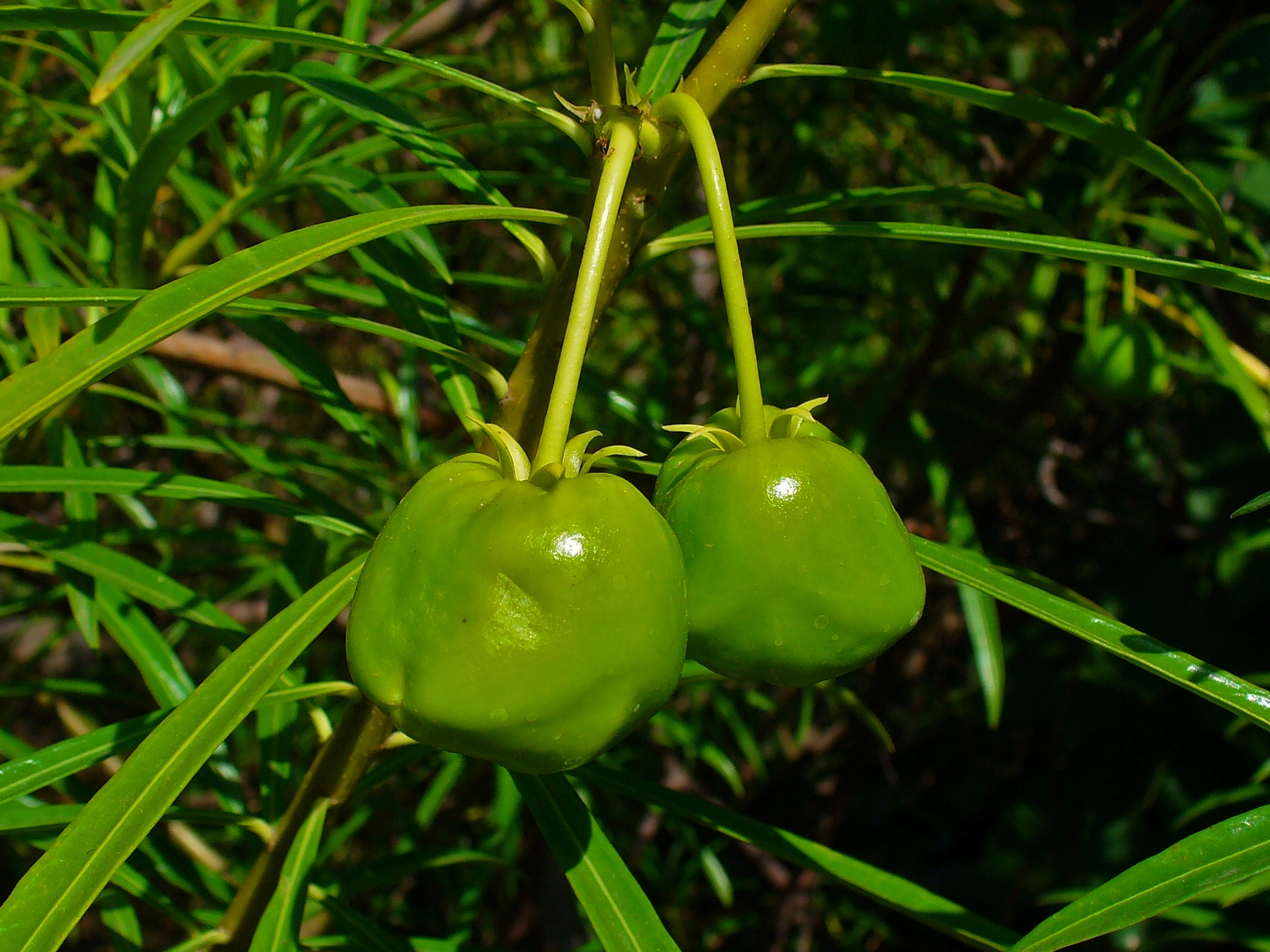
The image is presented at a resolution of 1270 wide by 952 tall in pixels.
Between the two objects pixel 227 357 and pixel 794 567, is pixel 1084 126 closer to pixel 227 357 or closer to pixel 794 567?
pixel 794 567

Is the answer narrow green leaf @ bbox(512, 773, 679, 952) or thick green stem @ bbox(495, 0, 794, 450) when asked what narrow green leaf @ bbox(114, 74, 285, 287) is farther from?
narrow green leaf @ bbox(512, 773, 679, 952)

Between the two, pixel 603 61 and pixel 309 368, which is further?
pixel 309 368

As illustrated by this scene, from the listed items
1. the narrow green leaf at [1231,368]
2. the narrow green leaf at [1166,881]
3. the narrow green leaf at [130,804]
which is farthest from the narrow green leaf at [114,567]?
the narrow green leaf at [1231,368]

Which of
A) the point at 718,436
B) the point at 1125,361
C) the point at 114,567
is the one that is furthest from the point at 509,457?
the point at 1125,361

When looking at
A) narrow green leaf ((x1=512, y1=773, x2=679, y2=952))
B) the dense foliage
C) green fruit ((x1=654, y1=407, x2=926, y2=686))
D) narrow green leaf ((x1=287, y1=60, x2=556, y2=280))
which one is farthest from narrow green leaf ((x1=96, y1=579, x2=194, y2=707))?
green fruit ((x1=654, y1=407, x2=926, y2=686))

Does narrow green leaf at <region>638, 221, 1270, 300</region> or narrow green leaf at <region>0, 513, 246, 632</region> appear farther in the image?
narrow green leaf at <region>0, 513, 246, 632</region>
